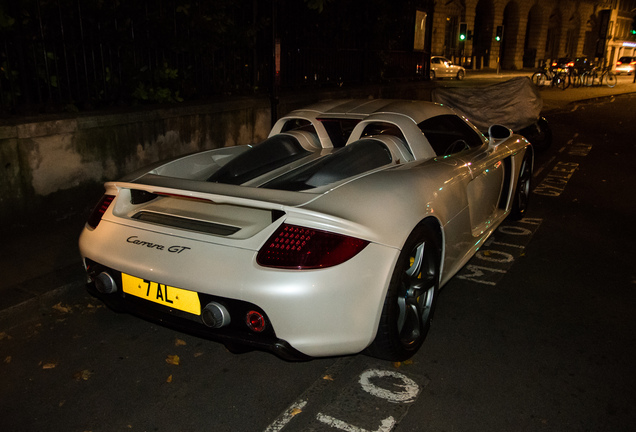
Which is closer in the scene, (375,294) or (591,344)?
(375,294)

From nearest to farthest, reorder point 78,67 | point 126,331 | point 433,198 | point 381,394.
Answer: point 381,394 < point 433,198 < point 126,331 < point 78,67

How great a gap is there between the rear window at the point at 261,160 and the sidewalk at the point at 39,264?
145cm

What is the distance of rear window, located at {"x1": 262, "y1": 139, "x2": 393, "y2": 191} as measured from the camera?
3.40 meters

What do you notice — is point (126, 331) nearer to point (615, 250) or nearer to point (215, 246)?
point (215, 246)

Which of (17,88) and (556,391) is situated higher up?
(17,88)

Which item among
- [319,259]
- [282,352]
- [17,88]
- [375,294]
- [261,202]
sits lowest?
[282,352]

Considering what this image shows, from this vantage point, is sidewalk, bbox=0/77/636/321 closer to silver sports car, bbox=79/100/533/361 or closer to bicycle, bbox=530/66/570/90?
silver sports car, bbox=79/100/533/361

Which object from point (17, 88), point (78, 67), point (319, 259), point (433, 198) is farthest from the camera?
point (78, 67)

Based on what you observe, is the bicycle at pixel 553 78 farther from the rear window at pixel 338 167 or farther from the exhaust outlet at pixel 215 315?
the exhaust outlet at pixel 215 315

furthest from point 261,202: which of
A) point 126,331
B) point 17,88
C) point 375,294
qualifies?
point 17,88

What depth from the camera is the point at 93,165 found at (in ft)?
19.0

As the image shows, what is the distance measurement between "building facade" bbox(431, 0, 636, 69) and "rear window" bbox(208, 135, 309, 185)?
33442mm

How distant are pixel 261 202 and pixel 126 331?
1.56 m

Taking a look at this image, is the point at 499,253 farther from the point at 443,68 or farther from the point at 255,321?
the point at 443,68
